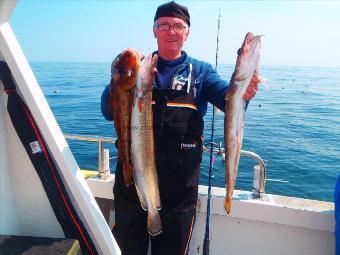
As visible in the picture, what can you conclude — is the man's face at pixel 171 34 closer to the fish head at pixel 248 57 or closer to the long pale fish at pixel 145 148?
the long pale fish at pixel 145 148

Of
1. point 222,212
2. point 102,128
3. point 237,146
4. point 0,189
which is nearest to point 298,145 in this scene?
point 102,128

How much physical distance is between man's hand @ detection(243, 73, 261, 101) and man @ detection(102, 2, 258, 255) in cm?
36

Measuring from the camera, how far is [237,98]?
2.53 m

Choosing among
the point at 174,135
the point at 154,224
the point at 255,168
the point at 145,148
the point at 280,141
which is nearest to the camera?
the point at 145,148

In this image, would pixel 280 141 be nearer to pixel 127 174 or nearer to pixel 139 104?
pixel 127 174

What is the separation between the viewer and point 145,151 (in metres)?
2.62

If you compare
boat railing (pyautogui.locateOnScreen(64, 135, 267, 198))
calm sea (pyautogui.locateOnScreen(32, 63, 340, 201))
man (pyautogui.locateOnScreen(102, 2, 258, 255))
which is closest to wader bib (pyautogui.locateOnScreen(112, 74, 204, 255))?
man (pyautogui.locateOnScreen(102, 2, 258, 255))

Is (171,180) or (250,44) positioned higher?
(250,44)

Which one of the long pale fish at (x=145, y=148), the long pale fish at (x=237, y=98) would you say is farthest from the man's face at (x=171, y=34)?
the long pale fish at (x=237, y=98)

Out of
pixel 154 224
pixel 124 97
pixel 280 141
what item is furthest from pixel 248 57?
pixel 280 141

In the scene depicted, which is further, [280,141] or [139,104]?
[280,141]

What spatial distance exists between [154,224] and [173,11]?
1.83 metres

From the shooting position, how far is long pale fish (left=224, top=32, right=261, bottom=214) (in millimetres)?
2303

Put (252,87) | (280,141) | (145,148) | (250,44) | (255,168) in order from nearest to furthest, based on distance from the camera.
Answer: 1. (250,44)
2. (252,87)
3. (145,148)
4. (255,168)
5. (280,141)
